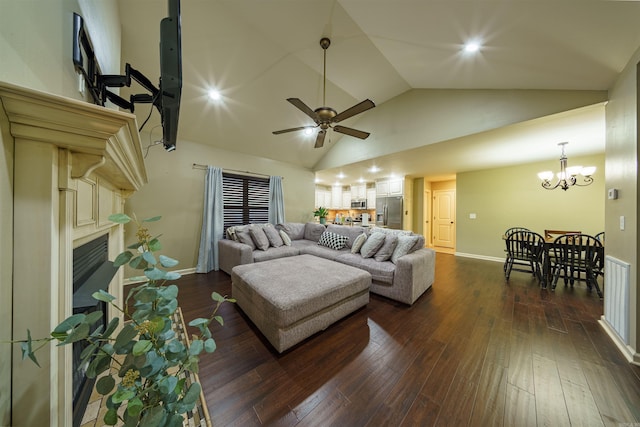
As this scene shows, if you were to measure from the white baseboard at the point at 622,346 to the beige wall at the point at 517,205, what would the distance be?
2.82m

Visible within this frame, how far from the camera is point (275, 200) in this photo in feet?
16.4

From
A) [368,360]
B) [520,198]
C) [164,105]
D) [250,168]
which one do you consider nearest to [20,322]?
[164,105]

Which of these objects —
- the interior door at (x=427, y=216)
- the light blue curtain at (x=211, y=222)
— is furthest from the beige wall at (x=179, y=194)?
the interior door at (x=427, y=216)

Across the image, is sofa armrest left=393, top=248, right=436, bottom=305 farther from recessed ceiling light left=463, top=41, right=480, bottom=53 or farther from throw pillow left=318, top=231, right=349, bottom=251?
recessed ceiling light left=463, top=41, right=480, bottom=53

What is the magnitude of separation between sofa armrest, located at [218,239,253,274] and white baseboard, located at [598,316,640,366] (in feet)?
12.9

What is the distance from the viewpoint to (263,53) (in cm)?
266

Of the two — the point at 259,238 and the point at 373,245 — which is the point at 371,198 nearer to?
the point at 373,245

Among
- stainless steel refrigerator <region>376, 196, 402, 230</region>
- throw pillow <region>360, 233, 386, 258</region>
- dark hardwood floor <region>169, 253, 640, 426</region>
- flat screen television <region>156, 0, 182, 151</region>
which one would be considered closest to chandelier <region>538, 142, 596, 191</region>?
dark hardwood floor <region>169, 253, 640, 426</region>

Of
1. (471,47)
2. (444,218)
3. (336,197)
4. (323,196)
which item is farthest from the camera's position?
(336,197)

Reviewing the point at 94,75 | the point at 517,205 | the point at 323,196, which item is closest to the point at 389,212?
the point at 323,196


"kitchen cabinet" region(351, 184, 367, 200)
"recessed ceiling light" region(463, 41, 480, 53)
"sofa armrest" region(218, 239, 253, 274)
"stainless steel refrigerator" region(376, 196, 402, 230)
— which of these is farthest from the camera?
"kitchen cabinet" region(351, 184, 367, 200)

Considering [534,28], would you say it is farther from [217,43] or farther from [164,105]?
[217,43]

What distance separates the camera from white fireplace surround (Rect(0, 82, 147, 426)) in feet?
1.78

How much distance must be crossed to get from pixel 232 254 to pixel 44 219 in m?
3.03
